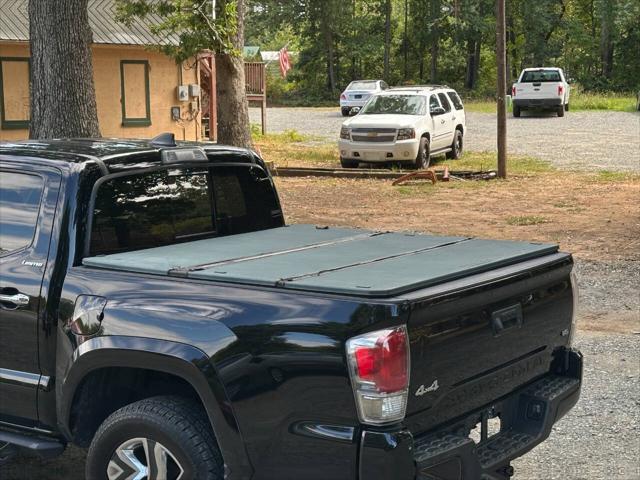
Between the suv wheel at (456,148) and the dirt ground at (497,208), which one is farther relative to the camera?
the suv wheel at (456,148)

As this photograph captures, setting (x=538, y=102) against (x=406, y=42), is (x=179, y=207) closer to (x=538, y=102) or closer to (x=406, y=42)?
(x=538, y=102)

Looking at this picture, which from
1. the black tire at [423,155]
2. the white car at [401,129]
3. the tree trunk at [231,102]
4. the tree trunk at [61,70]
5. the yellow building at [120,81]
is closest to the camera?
the tree trunk at [61,70]

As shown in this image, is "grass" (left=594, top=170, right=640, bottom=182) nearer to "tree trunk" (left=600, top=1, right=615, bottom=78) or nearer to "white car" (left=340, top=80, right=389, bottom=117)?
"white car" (left=340, top=80, right=389, bottom=117)

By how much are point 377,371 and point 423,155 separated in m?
18.7

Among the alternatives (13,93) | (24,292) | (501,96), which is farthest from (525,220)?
(13,93)

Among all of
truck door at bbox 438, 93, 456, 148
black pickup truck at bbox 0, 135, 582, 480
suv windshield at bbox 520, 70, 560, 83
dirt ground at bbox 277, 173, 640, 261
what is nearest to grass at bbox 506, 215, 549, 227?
dirt ground at bbox 277, 173, 640, 261

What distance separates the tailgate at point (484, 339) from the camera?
3.75m

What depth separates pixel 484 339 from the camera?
407 cm

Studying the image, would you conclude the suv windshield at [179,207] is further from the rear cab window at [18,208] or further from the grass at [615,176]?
the grass at [615,176]

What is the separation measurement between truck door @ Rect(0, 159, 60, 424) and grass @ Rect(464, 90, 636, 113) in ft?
136

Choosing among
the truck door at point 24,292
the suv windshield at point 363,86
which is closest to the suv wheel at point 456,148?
the truck door at point 24,292

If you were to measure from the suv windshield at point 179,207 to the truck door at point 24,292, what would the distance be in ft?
0.78

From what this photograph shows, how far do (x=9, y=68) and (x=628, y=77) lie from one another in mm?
45095

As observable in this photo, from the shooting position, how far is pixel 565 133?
32250mm
